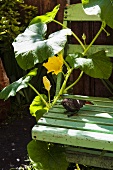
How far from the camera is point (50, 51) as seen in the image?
7.07 ft

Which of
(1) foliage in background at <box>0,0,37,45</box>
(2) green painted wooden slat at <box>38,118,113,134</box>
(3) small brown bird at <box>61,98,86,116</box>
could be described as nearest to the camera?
(2) green painted wooden slat at <box>38,118,113,134</box>

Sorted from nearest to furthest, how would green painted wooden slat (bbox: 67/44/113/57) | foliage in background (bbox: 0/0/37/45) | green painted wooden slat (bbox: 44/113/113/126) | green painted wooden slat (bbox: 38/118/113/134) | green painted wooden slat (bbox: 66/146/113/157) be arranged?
green painted wooden slat (bbox: 38/118/113/134), green painted wooden slat (bbox: 44/113/113/126), green painted wooden slat (bbox: 66/146/113/157), green painted wooden slat (bbox: 67/44/113/57), foliage in background (bbox: 0/0/37/45)

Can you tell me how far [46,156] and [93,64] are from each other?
1.95 feet

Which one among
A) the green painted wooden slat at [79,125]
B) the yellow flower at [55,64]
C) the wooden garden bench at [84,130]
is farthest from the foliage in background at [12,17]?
the green painted wooden slat at [79,125]

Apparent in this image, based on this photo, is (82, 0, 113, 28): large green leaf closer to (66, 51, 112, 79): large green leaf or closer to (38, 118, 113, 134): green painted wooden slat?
(66, 51, 112, 79): large green leaf

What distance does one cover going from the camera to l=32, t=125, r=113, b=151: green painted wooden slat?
1907 millimetres

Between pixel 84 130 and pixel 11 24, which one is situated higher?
pixel 84 130

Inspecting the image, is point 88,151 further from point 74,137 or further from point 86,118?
point 74,137

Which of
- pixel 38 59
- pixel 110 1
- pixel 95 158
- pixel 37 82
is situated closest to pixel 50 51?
pixel 38 59

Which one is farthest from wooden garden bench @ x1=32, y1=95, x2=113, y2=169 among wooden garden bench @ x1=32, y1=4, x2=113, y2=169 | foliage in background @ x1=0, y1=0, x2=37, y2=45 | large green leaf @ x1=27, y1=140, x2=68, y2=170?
foliage in background @ x1=0, y1=0, x2=37, y2=45

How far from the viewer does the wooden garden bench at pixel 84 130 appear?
1.94 meters

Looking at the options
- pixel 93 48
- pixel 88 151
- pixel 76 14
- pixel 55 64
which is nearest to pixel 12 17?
pixel 76 14

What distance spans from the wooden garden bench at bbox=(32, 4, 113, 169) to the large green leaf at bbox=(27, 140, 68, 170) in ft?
0.44

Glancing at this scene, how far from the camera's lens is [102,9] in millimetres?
2203
